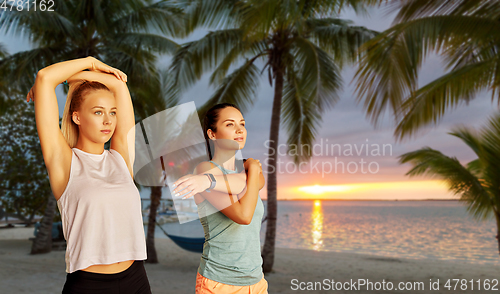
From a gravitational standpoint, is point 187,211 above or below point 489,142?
below

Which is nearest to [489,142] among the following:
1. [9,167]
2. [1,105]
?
[1,105]

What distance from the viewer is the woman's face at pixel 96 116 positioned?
145 cm

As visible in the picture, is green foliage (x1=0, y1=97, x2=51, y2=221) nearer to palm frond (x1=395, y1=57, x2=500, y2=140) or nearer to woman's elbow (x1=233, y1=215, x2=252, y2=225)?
palm frond (x1=395, y1=57, x2=500, y2=140)

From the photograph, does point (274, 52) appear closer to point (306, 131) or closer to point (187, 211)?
point (306, 131)

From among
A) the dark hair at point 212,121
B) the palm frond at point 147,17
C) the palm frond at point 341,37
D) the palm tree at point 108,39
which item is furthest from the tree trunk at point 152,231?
the dark hair at point 212,121

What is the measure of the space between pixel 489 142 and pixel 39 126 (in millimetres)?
6950

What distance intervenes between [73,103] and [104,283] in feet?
2.54

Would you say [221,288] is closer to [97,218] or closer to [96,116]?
[97,218]

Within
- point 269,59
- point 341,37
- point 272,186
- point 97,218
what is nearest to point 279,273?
point 272,186

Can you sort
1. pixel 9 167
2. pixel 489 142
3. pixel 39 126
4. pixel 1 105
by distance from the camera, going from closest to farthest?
1. pixel 39 126
2. pixel 489 142
3. pixel 1 105
4. pixel 9 167

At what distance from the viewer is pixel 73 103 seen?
1.48 metres

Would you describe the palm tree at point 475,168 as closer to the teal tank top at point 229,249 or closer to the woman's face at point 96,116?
the teal tank top at point 229,249

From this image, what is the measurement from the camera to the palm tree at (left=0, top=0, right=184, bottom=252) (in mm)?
9219

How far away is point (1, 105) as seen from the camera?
1173 centimetres
